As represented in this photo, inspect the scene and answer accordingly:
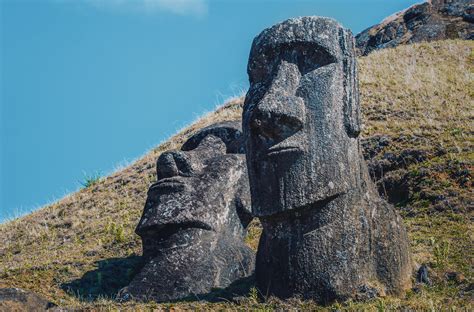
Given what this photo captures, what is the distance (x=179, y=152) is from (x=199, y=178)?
45 cm

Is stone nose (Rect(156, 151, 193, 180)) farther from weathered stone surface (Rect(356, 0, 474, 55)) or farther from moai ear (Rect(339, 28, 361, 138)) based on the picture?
weathered stone surface (Rect(356, 0, 474, 55))

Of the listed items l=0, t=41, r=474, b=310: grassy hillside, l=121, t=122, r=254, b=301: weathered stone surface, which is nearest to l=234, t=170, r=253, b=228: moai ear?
l=121, t=122, r=254, b=301: weathered stone surface

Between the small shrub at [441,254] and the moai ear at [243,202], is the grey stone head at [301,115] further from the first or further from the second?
the moai ear at [243,202]

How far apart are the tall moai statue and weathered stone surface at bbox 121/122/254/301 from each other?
60.7 inches

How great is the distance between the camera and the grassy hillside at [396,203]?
1030 cm

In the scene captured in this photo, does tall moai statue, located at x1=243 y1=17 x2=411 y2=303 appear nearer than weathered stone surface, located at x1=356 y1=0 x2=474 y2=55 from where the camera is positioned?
Yes

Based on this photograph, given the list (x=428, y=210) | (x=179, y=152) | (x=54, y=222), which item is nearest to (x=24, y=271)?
(x=179, y=152)

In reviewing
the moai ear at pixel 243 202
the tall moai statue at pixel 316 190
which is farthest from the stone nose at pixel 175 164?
the tall moai statue at pixel 316 190

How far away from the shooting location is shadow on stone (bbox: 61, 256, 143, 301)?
39.8ft

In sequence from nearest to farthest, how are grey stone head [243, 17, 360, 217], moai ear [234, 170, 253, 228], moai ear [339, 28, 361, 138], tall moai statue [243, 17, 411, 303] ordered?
tall moai statue [243, 17, 411, 303], grey stone head [243, 17, 360, 217], moai ear [339, 28, 361, 138], moai ear [234, 170, 253, 228]

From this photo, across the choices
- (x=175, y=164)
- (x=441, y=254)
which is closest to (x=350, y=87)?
(x=441, y=254)

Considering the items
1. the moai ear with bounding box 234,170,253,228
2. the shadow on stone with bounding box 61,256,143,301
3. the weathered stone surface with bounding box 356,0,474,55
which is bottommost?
the shadow on stone with bounding box 61,256,143,301

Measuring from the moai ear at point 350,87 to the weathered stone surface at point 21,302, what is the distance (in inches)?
141

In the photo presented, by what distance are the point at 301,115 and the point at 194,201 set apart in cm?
257
